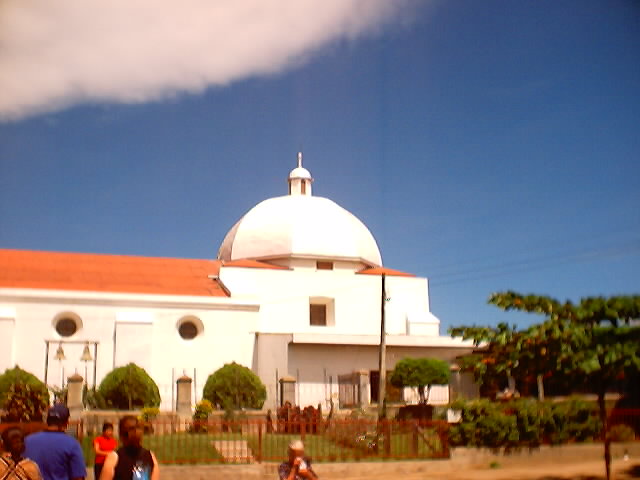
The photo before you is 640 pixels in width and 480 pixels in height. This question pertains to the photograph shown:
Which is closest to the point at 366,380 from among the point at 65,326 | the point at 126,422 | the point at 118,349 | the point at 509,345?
the point at 118,349

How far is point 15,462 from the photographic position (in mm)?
5793

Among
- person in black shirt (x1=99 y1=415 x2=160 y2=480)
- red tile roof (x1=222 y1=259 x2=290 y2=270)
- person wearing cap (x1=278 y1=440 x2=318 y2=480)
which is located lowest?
person wearing cap (x1=278 y1=440 x2=318 y2=480)

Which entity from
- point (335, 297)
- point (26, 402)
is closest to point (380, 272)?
point (335, 297)

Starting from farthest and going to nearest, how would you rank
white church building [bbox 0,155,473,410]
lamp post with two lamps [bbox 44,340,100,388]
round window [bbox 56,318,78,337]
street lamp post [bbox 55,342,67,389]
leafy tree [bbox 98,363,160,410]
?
round window [bbox 56,318,78,337]
white church building [bbox 0,155,473,410]
street lamp post [bbox 55,342,67,389]
lamp post with two lamps [bbox 44,340,100,388]
leafy tree [bbox 98,363,160,410]

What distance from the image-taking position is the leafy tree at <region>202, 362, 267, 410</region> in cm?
2772

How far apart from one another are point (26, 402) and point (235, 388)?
321 inches

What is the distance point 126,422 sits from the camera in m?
6.76

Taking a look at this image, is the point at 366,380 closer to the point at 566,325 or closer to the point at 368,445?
the point at 368,445

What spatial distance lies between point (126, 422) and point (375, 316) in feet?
95.8

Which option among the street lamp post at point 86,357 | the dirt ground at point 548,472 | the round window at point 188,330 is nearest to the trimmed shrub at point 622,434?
the dirt ground at point 548,472

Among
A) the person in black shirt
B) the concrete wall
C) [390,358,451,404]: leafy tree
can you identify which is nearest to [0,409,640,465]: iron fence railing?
the person in black shirt

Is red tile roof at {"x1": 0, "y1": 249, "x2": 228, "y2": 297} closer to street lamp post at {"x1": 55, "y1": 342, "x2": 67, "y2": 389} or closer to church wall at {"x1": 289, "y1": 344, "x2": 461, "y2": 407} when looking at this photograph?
street lamp post at {"x1": 55, "y1": 342, "x2": 67, "y2": 389}

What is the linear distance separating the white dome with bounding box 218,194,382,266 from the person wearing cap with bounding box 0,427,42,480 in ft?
98.4

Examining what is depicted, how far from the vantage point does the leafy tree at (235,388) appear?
27.7 m
